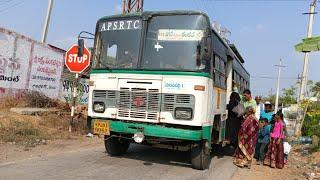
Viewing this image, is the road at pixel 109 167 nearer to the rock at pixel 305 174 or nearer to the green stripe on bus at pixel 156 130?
the green stripe on bus at pixel 156 130

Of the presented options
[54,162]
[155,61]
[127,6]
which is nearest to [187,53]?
[155,61]

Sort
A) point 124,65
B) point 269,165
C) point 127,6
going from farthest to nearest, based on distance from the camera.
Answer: point 127,6, point 269,165, point 124,65

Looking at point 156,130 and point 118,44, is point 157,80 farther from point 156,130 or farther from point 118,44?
point 118,44

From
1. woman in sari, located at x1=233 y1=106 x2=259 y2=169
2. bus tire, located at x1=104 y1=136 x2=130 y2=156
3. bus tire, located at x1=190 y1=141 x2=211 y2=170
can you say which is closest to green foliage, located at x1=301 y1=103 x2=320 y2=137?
woman in sari, located at x1=233 y1=106 x2=259 y2=169

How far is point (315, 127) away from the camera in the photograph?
1811cm

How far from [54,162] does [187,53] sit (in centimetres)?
341

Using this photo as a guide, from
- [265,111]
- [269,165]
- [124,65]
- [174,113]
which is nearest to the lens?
[174,113]

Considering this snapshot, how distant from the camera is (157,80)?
8539 mm

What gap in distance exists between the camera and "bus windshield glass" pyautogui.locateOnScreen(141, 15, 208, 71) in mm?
8531

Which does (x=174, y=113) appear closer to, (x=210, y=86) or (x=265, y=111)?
(x=210, y=86)

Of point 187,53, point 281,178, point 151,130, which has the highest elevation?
point 187,53

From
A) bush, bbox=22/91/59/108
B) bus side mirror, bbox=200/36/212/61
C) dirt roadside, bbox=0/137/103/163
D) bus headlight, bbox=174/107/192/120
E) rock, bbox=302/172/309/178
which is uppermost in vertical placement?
bus side mirror, bbox=200/36/212/61

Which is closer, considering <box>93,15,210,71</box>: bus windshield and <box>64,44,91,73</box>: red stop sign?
<box>93,15,210,71</box>: bus windshield

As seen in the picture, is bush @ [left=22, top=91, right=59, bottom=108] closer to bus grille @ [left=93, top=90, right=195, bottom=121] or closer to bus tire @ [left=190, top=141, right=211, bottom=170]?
bus grille @ [left=93, top=90, right=195, bottom=121]
